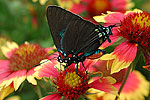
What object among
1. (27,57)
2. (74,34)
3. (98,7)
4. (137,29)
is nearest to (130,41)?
(137,29)

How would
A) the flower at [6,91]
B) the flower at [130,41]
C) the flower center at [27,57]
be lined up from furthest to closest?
the flower center at [27,57] → the flower at [6,91] → the flower at [130,41]

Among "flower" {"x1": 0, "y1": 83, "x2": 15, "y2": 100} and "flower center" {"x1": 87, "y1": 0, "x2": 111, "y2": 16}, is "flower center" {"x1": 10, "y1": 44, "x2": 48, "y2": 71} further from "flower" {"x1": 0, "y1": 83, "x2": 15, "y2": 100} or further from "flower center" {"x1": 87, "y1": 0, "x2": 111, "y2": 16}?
"flower center" {"x1": 87, "y1": 0, "x2": 111, "y2": 16}

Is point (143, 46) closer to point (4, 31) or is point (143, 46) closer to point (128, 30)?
point (128, 30)

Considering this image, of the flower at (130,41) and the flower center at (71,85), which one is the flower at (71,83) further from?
the flower at (130,41)

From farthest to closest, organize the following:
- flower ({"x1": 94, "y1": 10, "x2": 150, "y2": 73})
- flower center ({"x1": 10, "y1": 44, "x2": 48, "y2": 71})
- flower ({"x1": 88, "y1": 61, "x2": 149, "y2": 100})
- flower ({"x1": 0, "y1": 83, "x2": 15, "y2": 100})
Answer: flower ({"x1": 88, "y1": 61, "x2": 149, "y2": 100}) → flower center ({"x1": 10, "y1": 44, "x2": 48, "y2": 71}) → flower ({"x1": 0, "y1": 83, "x2": 15, "y2": 100}) → flower ({"x1": 94, "y1": 10, "x2": 150, "y2": 73})

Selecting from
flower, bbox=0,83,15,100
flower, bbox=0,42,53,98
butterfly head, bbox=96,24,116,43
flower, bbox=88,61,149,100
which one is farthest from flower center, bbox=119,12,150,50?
flower, bbox=0,83,15,100

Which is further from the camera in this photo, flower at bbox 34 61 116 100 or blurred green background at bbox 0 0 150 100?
blurred green background at bbox 0 0 150 100

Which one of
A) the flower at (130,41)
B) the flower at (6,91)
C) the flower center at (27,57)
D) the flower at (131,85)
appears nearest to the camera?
the flower at (130,41)

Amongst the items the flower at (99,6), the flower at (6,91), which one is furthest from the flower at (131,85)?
the flower at (99,6)
